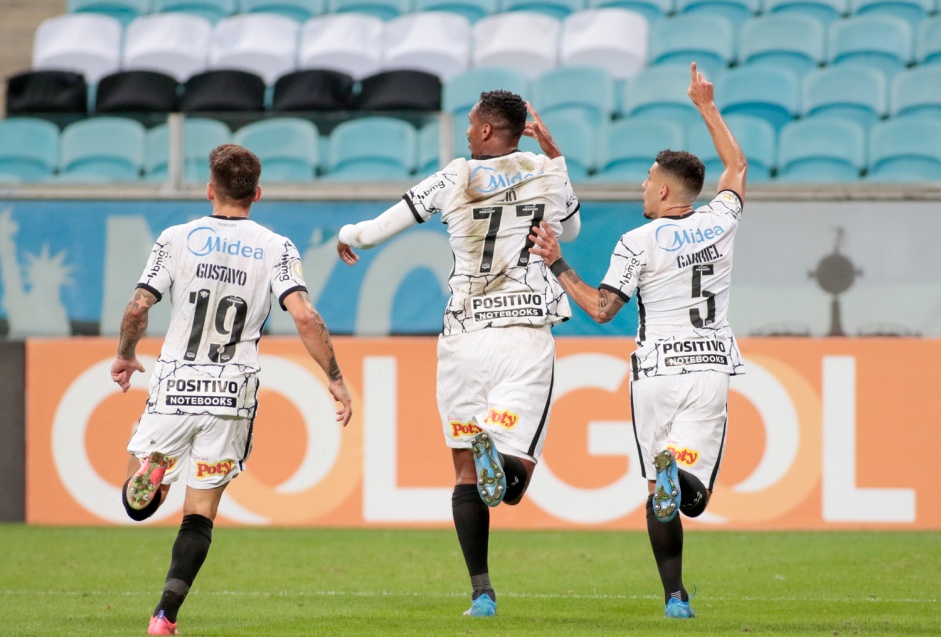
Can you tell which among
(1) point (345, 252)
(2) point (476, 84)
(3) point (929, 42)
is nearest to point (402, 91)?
(2) point (476, 84)

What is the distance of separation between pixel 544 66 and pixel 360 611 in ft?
31.0

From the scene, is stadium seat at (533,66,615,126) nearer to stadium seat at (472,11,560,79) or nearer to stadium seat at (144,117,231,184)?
stadium seat at (472,11,560,79)

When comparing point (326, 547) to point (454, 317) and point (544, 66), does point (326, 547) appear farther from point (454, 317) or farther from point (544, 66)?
point (544, 66)

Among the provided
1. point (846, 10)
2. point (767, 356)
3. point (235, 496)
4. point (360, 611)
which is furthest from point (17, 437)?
point (846, 10)

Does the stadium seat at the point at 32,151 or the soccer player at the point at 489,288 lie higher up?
the stadium seat at the point at 32,151

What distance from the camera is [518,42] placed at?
14.8 m

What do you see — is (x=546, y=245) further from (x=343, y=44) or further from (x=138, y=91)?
(x=343, y=44)

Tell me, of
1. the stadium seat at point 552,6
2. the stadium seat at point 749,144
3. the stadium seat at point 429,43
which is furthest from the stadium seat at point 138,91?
the stadium seat at point 749,144

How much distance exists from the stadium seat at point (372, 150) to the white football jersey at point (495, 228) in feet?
16.9

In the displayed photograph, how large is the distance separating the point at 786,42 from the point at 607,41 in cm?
192

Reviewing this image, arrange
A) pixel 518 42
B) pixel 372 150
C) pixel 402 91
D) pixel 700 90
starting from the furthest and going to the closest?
1. pixel 518 42
2. pixel 402 91
3. pixel 372 150
4. pixel 700 90

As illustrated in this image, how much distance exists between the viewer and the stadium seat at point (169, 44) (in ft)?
49.9

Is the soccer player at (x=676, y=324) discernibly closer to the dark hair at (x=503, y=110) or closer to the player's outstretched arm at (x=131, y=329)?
the dark hair at (x=503, y=110)

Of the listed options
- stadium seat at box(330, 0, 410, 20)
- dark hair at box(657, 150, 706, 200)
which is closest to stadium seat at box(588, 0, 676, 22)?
stadium seat at box(330, 0, 410, 20)
